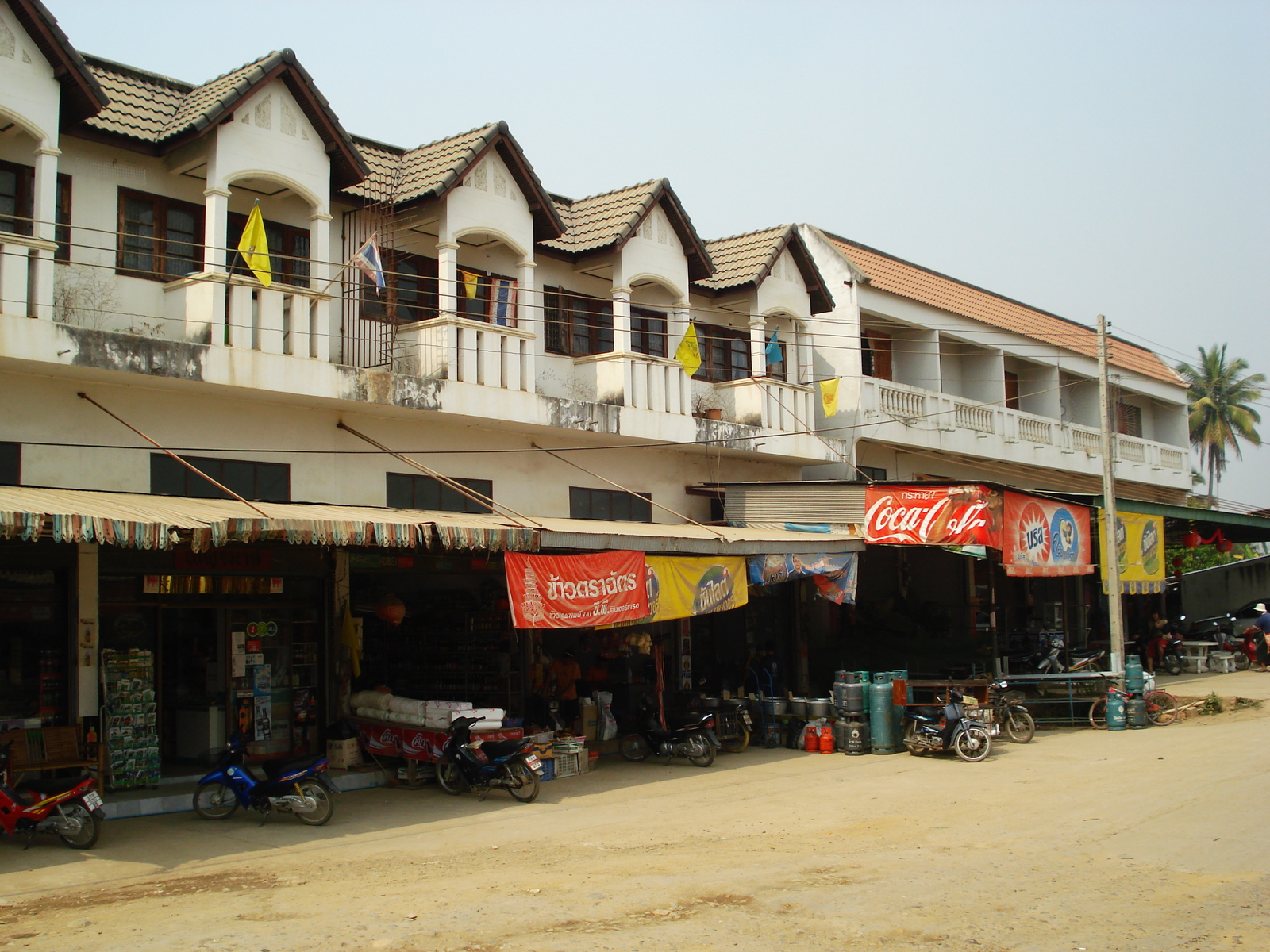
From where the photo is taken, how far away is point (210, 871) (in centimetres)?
963

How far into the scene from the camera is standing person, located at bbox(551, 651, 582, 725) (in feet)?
56.5

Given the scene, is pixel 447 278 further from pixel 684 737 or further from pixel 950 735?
pixel 950 735

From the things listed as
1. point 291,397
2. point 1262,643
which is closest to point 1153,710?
point 1262,643

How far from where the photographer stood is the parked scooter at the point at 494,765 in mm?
13086

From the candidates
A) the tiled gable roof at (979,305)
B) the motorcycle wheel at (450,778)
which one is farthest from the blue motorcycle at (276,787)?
the tiled gable roof at (979,305)

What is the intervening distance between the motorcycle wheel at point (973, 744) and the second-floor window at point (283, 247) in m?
11.0

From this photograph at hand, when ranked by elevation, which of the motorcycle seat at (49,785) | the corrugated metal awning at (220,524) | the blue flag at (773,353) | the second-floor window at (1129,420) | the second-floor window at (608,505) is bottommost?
the motorcycle seat at (49,785)

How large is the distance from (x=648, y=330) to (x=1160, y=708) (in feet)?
36.1

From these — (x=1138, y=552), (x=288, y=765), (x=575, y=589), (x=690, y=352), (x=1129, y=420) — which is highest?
(x=1129, y=420)

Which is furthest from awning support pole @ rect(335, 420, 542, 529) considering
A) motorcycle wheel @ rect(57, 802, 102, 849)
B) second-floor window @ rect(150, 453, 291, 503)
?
motorcycle wheel @ rect(57, 802, 102, 849)

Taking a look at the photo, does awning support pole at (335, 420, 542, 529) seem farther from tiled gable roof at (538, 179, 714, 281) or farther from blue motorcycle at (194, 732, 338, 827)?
tiled gable roof at (538, 179, 714, 281)

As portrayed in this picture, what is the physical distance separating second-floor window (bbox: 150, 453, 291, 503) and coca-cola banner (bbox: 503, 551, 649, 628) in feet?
10.4

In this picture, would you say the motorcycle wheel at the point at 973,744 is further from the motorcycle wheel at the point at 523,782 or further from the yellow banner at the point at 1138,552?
the yellow banner at the point at 1138,552

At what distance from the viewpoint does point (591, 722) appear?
17391 millimetres
